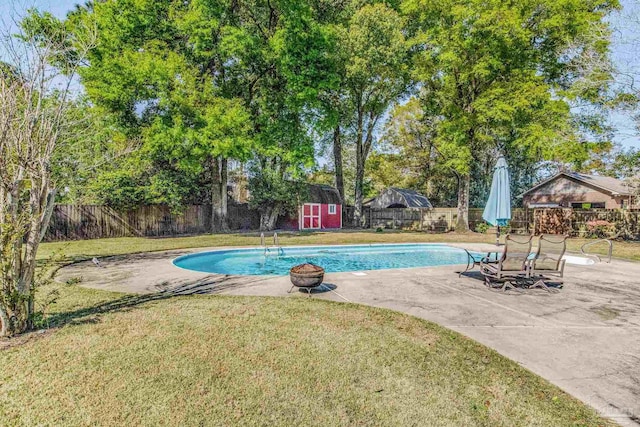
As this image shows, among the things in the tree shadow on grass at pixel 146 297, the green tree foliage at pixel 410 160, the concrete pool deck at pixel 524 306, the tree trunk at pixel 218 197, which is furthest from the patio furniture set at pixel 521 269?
the green tree foliage at pixel 410 160

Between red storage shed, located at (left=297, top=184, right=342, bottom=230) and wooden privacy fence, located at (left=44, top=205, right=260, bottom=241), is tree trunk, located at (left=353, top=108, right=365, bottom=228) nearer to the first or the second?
red storage shed, located at (left=297, top=184, right=342, bottom=230)

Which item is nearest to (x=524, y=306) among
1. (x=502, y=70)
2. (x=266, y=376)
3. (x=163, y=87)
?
(x=266, y=376)

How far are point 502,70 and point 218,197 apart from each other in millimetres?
19310

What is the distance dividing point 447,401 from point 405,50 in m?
23.3

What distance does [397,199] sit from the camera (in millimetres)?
29297

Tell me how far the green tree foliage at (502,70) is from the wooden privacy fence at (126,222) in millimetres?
16306

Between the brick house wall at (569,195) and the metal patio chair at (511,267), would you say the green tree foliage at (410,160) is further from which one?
the metal patio chair at (511,267)

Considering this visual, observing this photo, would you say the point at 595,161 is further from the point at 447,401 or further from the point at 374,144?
the point at 447,401

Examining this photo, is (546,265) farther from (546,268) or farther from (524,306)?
(524,306)

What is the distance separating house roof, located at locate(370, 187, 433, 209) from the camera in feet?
94.9

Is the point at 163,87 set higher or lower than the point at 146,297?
higher

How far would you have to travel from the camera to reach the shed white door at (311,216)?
26414 millimetres

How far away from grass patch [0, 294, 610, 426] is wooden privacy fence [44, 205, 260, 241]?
14426 mm

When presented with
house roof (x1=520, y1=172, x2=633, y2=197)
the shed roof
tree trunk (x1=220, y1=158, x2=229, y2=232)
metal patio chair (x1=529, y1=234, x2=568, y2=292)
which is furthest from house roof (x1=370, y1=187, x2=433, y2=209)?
metal patio chair (x1=529, y1=234, x2=568, y2=292)
